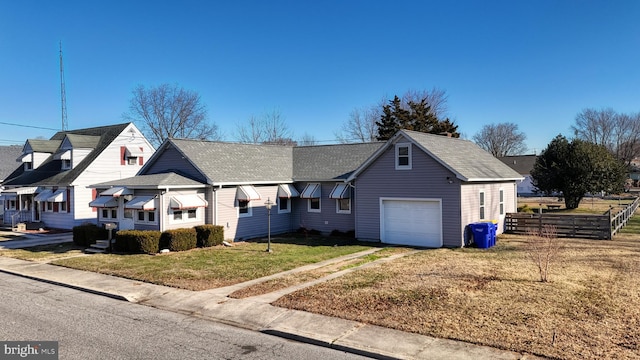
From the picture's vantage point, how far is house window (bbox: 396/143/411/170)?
2023 cm

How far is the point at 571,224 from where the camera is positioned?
70.6 feet

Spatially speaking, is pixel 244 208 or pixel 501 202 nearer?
pixel 244 208

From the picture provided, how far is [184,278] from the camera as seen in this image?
45.6ft

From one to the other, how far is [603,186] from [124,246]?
1432 inches

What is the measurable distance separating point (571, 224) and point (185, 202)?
18.6 metres

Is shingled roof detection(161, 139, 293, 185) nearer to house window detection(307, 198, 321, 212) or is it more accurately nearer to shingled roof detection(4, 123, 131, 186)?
house window detection(307, 198, 321, 212)

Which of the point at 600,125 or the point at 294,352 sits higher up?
the point at 600,125

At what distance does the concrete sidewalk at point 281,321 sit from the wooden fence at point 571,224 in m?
13.9

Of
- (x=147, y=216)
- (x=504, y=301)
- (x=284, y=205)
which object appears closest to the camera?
(x=504, y=301)

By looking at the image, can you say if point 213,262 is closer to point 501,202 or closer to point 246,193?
point 246,193

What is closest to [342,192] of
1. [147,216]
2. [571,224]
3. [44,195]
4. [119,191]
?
[147,216]

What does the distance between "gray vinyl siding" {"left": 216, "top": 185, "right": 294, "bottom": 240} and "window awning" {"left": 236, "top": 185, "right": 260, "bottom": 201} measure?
10.3 inches

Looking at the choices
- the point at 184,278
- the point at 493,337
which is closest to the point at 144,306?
the point at 184,278

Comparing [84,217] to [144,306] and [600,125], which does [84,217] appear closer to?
[144,306]
